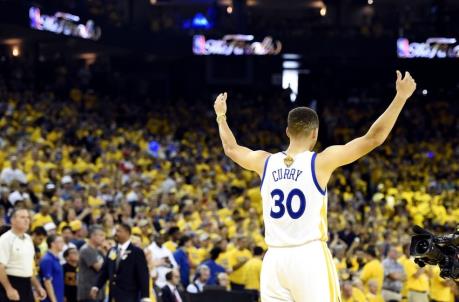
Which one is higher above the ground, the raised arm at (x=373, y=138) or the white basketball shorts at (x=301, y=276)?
the raised arm at (x=373, y=138)

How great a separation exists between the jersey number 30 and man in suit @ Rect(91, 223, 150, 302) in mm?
5285

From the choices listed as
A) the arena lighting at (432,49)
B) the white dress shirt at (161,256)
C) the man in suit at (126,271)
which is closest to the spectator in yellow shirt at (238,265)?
the white dress shirt at (161,256)

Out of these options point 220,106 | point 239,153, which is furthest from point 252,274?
point 239,153

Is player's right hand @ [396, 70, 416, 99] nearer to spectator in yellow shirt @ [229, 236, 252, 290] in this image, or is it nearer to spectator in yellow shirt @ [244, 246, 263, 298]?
spectator in yellow shirt @ [244, 246, 263, 298]

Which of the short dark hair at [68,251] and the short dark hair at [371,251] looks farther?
the short dark hair at [371,251]

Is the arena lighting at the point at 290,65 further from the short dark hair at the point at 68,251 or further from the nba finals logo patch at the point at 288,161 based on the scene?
the nba finals logo patch at the point at 288,161

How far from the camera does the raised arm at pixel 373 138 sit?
19.2 feet

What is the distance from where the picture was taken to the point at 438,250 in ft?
20.5

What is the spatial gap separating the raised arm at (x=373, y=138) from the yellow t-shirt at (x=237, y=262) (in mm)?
9385

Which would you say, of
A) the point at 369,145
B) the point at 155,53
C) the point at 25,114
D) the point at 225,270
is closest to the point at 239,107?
the point at 155,53

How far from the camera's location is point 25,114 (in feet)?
84.1

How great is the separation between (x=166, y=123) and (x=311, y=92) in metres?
7.72

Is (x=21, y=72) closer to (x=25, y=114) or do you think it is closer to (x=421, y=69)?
(x=25, y=114)

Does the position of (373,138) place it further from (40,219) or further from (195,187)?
(195,187)
